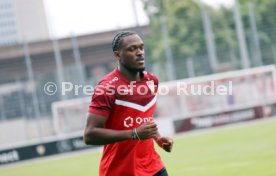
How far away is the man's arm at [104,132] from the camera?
5031 mm

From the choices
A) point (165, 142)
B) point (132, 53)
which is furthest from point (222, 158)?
point (132, 53)

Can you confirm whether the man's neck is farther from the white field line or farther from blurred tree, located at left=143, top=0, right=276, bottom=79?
blurred tree, located at left=143, top=0, right=276, bottom=79

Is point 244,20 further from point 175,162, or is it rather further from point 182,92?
point 175,162

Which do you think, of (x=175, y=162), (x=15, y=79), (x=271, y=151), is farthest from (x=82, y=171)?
(x=15, y=79)

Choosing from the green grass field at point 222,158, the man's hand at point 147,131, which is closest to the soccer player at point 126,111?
the man's hand at point 147,131

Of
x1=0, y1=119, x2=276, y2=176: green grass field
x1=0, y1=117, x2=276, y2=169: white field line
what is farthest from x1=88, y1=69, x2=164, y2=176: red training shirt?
x1=0, y1=117, x2=276, y2=169: white field line

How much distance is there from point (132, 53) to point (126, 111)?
1.69 feet

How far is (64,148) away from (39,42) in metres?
4.59

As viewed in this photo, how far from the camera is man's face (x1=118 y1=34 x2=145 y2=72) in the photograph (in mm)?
5414

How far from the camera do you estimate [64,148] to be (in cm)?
2619

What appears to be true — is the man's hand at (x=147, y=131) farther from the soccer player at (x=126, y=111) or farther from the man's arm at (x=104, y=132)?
the soccer player at (x=126, y=111)

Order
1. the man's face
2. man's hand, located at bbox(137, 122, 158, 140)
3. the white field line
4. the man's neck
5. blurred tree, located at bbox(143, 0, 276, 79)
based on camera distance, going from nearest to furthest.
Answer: man's hand, located at bbox(137, 122, 158, 140), the man's face, the man's neck, the white field line, blurred tree, located at bbox(143, 0, 276, 79)

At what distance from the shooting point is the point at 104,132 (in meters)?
5.16

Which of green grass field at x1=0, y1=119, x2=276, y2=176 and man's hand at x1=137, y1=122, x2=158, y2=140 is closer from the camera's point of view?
man's hand at x1=137, y1=122, x2=158, y2=140
